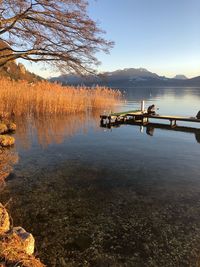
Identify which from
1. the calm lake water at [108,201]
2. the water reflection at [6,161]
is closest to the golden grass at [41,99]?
the calm lake water at [108,201]

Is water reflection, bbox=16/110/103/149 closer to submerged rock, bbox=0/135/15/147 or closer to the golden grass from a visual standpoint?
submerged rock, bbox=0/135/15/147

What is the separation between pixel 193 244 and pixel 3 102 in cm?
1712

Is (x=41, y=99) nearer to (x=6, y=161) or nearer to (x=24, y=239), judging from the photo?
(x=6, y=161)

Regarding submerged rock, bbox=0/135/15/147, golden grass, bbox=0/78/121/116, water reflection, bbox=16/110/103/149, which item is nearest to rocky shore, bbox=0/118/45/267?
submerged rock, bbox=0/135/15/147

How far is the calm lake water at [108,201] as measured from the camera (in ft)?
16.5

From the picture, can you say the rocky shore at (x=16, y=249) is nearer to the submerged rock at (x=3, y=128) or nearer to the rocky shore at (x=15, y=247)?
the rocky shore at (x=15, y=247)

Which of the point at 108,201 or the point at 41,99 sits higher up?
the point at 41,99

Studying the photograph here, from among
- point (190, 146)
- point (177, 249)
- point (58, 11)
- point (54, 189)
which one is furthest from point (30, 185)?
point (190, 146)

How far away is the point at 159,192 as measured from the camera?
7730 millimetres

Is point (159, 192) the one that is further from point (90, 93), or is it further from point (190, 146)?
point (90, 93)

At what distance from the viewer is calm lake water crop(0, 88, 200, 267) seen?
5.02 m

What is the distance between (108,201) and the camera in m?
7.10

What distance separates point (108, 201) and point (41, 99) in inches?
644

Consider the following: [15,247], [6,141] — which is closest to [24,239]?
[15,247]
